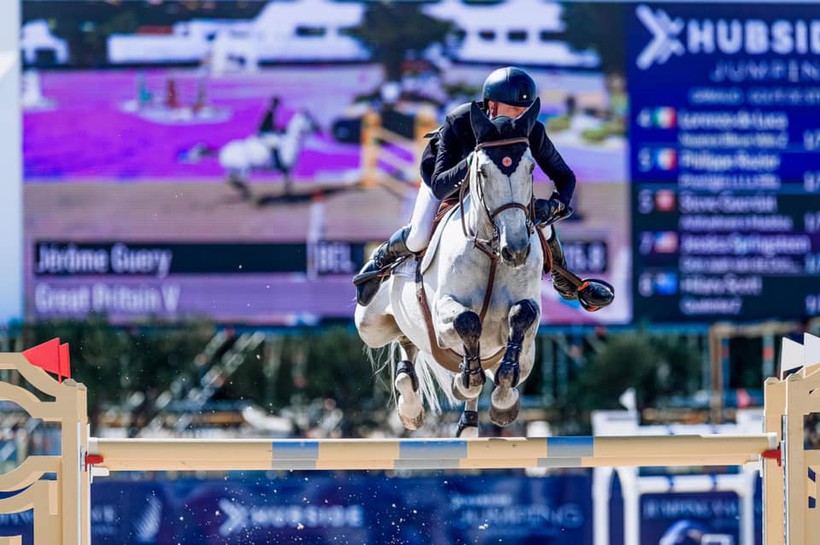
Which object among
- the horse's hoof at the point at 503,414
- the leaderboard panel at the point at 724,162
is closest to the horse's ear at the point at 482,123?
the horse's hoof at the point at 503,414

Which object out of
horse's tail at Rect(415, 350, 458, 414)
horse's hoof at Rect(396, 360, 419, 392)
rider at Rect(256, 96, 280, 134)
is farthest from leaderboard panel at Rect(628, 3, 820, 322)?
horse's hoof at Rect(396, 360, 419, 392)

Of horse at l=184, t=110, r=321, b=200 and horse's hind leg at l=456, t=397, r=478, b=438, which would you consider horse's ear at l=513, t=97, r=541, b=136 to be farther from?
horse at l=184, t=110, r=321, b=200

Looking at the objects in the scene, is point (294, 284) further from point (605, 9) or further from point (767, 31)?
point (767, 31)

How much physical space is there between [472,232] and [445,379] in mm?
1088

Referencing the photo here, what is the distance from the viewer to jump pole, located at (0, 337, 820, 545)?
523 cm

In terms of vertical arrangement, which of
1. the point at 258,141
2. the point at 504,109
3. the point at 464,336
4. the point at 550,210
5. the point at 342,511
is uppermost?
the point at 258,141

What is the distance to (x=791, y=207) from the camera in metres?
15.2

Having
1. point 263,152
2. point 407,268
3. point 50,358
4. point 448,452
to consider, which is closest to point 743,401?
point 263,152

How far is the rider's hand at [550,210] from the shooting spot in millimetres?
5984

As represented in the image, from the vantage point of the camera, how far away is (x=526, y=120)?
5.88 metres

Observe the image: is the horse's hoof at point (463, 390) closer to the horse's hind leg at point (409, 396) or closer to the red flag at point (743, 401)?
the horse's hind leg at point (409, 396)

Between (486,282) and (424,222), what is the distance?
618 mm

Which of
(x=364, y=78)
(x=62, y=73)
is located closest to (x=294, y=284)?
(x=364, y=78)

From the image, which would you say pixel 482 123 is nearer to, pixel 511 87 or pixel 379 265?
pixel 511 87
